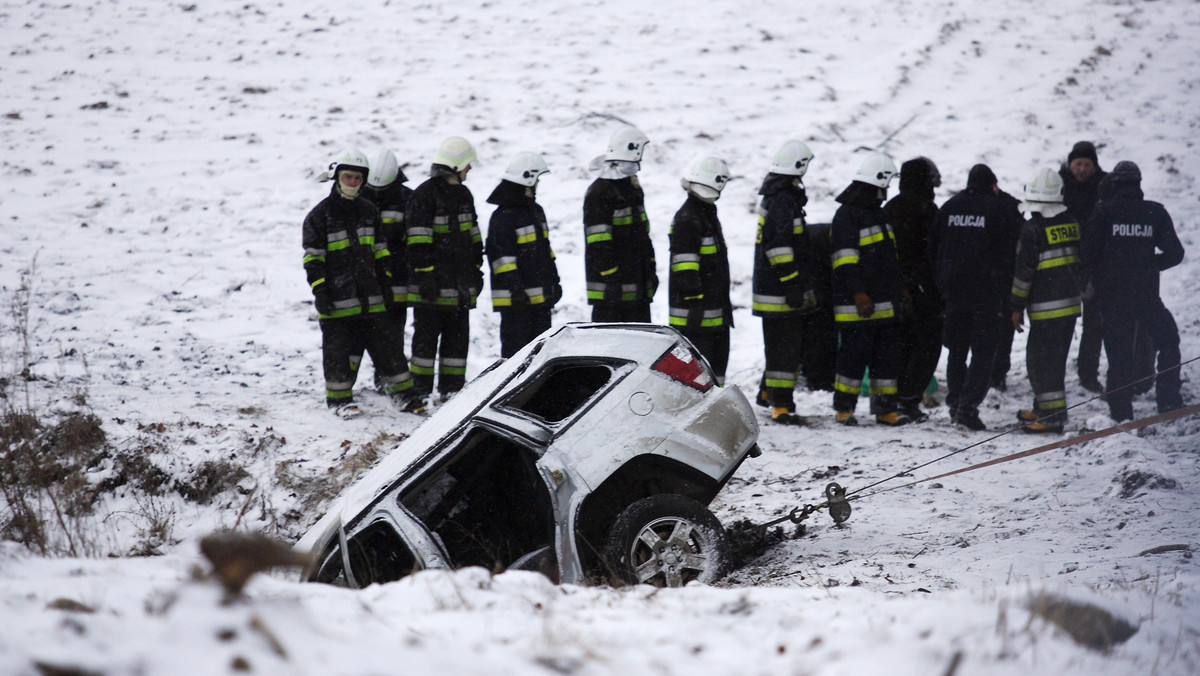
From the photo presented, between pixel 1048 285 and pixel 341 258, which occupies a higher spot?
pixel 341 258

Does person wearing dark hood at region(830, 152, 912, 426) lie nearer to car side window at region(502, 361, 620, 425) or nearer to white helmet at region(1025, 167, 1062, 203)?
white helmet at region(1025, 167, 1062, 203)

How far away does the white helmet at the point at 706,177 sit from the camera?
7676mm

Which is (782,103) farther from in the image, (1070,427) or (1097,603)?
A: (1097,603)

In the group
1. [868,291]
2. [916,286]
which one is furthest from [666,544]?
[916,286]

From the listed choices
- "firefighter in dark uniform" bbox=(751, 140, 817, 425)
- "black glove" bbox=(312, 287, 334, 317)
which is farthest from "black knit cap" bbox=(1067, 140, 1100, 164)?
"black glove" bbox=(312, 287, 334, 317)

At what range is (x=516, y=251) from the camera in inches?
314

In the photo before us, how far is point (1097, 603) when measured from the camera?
9.97ft

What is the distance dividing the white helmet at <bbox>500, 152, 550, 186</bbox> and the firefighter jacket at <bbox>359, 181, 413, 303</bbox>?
109cm

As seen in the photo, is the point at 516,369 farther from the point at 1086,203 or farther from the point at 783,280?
the point at 1086,203

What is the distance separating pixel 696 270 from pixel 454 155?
7.97 feet

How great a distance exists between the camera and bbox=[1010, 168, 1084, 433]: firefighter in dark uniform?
7.55 metres

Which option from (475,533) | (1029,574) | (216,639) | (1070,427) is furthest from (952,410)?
(216,639)

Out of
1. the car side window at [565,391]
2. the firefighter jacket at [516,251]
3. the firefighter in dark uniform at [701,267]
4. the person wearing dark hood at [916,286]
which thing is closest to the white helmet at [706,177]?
the firefighter in dark uniform at [701,267]

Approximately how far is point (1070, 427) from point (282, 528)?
6458 millimetres
